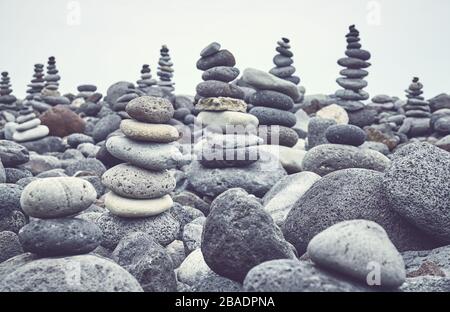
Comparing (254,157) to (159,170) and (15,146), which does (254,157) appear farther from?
(15,146)

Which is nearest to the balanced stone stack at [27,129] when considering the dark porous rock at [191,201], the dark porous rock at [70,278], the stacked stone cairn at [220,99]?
the stacked stone cairn at [220,99]

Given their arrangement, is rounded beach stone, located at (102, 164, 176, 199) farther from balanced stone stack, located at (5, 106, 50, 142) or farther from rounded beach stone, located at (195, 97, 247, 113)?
balanced stone stack, located at (5, 106, 50, 142)

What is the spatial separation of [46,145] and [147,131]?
32.3 ft

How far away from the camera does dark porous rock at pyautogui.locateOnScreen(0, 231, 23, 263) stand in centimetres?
590

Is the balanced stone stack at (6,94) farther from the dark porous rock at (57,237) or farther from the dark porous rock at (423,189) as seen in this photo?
the dark porous rock at (423,189)

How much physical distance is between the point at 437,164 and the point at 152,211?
3879 mm

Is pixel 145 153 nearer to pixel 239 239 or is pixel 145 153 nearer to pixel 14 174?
pixel 239 239

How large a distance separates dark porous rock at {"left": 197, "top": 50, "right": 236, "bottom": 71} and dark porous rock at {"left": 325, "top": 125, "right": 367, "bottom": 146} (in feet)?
11.3

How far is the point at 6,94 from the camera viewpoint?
70.2 ft

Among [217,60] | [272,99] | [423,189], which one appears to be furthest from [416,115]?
[423,189]

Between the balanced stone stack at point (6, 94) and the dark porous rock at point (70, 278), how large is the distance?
18.7 meters

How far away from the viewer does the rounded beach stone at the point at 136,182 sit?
6.88 meters

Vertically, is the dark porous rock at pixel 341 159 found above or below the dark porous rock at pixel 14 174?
above

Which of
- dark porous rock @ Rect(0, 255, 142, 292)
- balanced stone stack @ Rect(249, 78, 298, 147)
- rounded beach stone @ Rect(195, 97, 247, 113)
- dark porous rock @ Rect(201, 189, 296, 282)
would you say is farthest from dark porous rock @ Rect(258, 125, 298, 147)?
dark porous rock @ Rect(0, 255, 142, 292)
